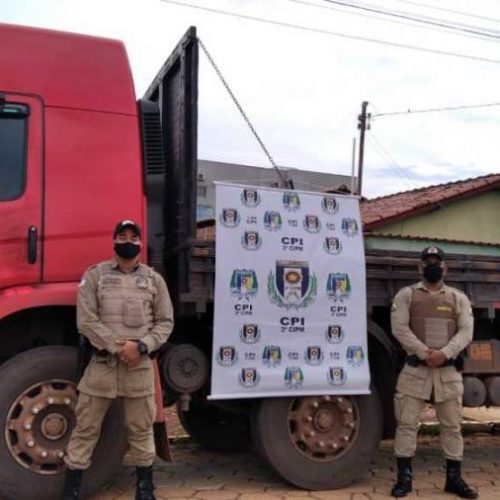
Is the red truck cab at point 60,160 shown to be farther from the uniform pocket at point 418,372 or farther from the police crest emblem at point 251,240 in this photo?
the uniform pocket at point 418,372

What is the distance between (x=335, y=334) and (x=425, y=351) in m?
0.64

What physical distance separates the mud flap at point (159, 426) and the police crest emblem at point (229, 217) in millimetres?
1041

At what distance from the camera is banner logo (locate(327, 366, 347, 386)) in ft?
16.2

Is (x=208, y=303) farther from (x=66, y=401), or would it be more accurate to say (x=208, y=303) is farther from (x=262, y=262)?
(x=66, y=401)

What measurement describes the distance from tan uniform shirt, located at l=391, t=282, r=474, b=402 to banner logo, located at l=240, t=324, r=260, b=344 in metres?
1.03

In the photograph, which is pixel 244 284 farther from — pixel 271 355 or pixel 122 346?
pixel 122 346

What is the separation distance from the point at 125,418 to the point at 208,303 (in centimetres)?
94

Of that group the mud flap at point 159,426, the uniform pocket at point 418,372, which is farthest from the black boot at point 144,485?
the uniform pocket at point 418,372

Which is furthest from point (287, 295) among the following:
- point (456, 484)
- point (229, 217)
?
point (456, 484)

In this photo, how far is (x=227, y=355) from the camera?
15.4 ft

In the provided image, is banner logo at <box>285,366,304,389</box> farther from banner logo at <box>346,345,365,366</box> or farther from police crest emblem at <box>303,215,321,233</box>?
police crest emblem at <box>303,215,321,233</box>

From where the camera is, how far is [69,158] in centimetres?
443

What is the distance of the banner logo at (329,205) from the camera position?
502 centimetres

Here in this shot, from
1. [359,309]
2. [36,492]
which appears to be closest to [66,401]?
[36,492]
